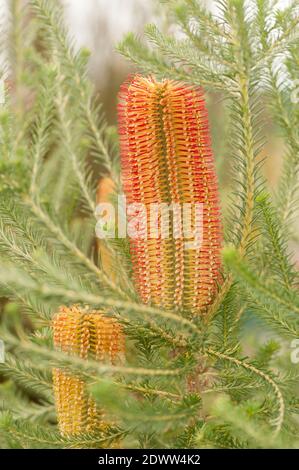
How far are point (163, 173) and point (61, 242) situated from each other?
140 millimetres

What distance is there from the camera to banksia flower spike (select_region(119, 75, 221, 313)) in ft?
2.15

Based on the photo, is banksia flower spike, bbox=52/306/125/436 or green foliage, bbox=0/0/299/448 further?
banksia flower spike, bbox=52/306/125/436

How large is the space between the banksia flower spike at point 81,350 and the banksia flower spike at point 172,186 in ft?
0.23

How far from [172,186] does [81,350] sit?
0.68ft

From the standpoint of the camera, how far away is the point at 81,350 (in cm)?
71

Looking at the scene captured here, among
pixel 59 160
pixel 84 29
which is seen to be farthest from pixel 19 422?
pixel 84 29

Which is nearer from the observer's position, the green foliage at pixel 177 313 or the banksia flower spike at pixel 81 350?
the green foliage at pixel 177 313

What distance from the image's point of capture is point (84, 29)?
273 cm

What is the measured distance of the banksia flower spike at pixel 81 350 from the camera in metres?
0.71

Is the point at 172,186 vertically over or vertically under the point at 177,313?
over

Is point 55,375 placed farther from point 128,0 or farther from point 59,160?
point 128,0

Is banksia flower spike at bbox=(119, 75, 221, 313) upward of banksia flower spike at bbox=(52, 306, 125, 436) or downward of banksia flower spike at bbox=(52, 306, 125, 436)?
upward

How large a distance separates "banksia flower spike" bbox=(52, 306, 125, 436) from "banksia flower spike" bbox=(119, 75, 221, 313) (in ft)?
0.23

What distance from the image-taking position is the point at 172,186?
0.65 m
